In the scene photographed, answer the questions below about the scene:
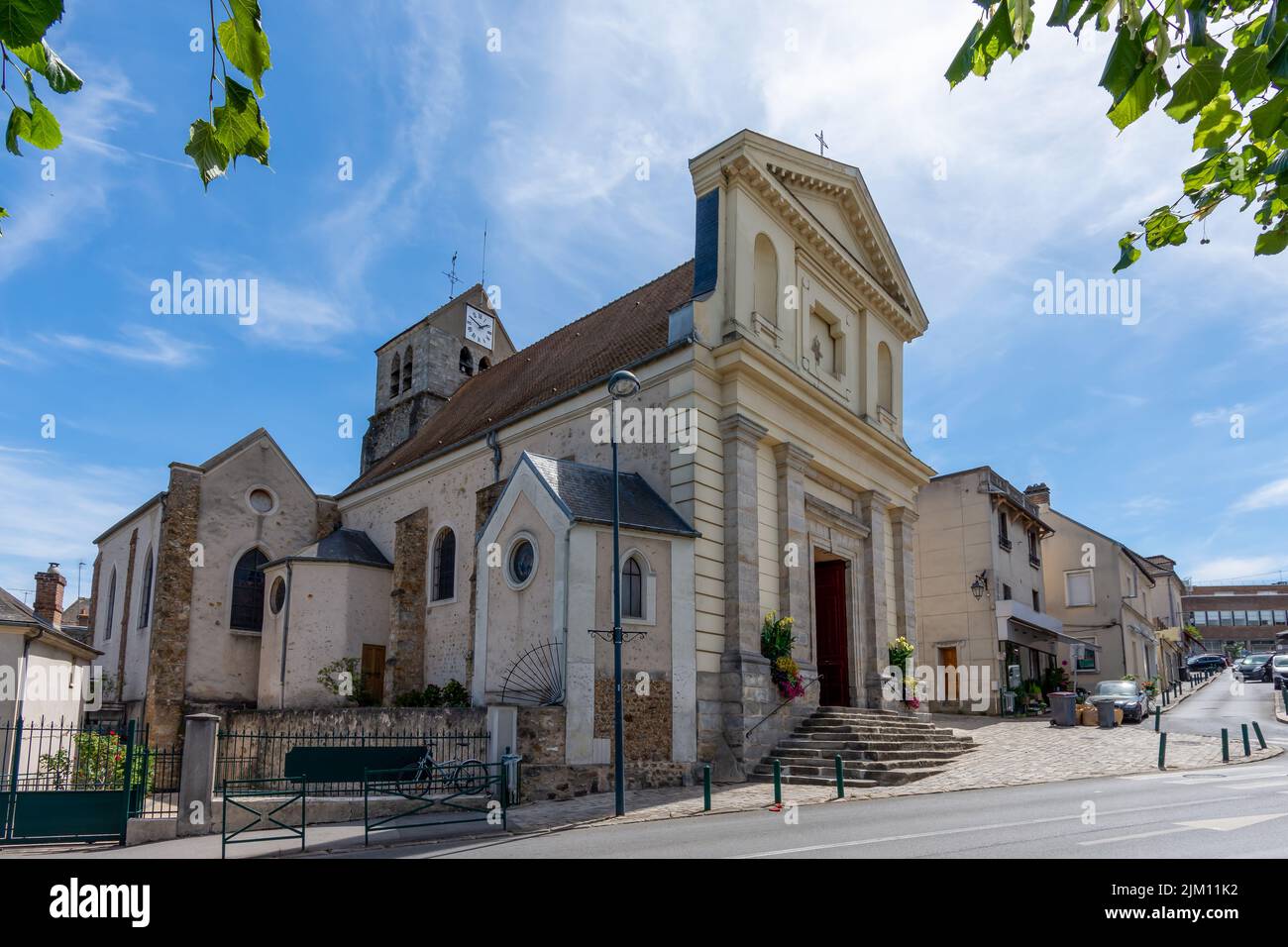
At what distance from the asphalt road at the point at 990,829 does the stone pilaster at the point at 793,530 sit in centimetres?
579

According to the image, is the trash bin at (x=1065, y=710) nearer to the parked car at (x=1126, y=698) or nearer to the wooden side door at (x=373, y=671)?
the parked car at (x=1126, y=698)

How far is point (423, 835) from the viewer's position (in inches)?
436

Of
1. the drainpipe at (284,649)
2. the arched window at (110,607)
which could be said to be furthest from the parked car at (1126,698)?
the arched window at (110,607)

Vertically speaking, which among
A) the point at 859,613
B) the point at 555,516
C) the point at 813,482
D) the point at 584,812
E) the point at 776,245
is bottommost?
the point at 584,812

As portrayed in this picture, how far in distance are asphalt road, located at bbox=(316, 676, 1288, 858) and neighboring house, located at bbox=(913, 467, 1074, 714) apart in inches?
573

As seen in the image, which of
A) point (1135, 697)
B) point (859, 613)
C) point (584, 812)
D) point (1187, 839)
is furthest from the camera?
point (1135, 697)

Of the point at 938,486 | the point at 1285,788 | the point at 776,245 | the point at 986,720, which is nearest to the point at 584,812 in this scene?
the point at 1285,788

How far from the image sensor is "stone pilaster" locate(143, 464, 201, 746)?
23250mm

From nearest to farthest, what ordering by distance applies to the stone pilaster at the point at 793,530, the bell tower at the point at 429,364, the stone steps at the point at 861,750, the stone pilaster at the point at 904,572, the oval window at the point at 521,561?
the stone steps at the point at 861,750, the oval window at the point at 521,561, the stone pilaster at the point at 793,530, the stone pilaster at the point at 904,572, the bell tower at the point at 429,364

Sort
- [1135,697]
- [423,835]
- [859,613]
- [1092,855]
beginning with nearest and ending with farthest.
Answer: [1092,855]
[423,835]
[859,613]
[1135,697]

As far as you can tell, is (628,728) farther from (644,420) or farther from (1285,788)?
(1285,788)

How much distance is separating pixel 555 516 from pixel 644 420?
138 inches

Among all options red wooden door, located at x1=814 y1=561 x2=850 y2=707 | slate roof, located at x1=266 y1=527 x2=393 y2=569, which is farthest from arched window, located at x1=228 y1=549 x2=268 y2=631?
red wooden door, located at x1=814 y1=561 x2=850 y2=707

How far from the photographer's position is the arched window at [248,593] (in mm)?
25484
